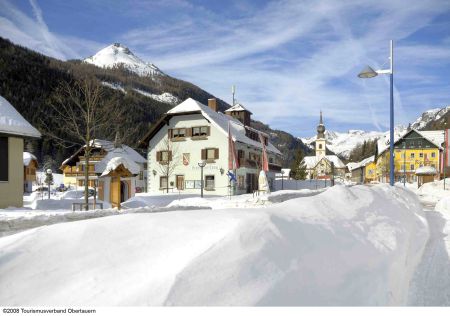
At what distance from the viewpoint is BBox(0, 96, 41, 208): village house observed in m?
14.2

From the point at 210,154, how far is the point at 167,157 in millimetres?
4208

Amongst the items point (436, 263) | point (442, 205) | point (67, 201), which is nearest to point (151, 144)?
point (67, 201)

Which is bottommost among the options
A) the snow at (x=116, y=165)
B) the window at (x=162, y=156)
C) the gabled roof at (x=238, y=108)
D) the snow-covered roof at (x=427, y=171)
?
the snow-covered roof at (x=427, y=171)

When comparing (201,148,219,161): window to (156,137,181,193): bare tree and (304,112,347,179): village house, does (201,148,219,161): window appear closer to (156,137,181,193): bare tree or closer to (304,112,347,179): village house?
(156,137,181,193): bare tree

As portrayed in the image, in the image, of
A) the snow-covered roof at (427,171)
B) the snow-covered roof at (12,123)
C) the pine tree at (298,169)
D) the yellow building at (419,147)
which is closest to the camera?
the snow-covered roof at (12,123)

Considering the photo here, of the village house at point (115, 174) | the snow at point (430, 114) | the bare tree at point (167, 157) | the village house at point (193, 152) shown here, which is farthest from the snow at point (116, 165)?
the bare tree at point (167, 157)

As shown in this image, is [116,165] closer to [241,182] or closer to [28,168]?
[241,182]

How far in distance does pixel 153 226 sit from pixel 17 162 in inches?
534

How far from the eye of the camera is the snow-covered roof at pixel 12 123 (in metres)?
14.1

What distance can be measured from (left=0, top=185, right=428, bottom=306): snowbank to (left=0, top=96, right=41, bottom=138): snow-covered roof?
12319 mm

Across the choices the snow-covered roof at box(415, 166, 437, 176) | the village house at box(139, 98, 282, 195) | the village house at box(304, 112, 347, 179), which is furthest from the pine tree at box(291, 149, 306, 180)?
the village house at box(304, 112, 347, 179)

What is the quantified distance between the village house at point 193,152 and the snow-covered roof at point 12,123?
17.8 metres

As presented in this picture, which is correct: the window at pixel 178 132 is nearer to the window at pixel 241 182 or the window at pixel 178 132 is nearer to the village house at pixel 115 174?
the window at pixel 241 182

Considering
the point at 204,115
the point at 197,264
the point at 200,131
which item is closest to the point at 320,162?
the point at 200,131
